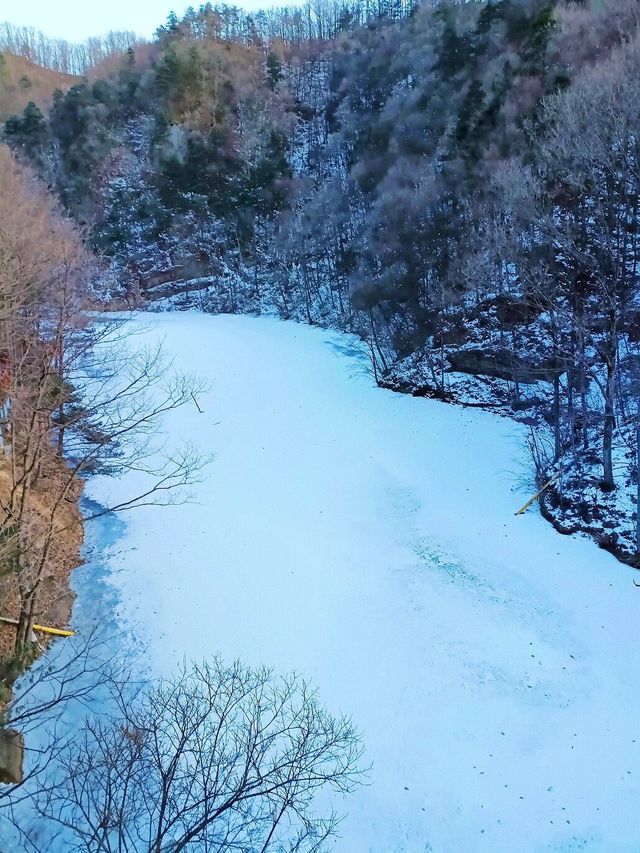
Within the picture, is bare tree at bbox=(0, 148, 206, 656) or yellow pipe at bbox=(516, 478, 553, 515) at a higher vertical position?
bare tree at bbox=(0, 148, 206, 656)

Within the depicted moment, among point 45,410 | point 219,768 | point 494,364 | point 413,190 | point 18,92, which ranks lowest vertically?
point 219,768

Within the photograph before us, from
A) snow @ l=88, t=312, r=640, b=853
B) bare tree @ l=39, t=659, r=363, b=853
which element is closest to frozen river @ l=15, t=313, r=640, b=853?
snow @ l=88, t=312, r=640, b=853

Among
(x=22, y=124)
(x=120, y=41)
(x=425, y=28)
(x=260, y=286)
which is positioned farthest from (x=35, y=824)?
(x=120, y=41)

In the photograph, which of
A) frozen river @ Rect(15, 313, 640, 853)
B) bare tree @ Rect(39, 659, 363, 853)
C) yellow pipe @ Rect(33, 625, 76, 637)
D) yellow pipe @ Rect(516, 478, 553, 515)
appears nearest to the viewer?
bare tree @ Rect(39, 659, 363, 853)

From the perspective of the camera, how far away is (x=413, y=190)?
93.1 feet

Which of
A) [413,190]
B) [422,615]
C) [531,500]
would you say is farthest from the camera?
[413,190]

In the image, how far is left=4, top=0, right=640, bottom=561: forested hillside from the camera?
14820 millimetres

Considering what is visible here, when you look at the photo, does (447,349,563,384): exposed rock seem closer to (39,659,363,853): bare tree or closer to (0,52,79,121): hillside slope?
(39,659,363,853): bare tree

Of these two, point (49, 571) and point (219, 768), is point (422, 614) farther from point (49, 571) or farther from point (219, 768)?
point (49, 571)

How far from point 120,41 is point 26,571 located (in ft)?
343

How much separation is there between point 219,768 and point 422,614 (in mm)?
5153

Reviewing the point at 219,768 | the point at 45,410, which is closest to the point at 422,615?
the point at 219,768

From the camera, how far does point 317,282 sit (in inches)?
1531

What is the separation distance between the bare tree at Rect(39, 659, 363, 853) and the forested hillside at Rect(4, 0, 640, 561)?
8281mm
